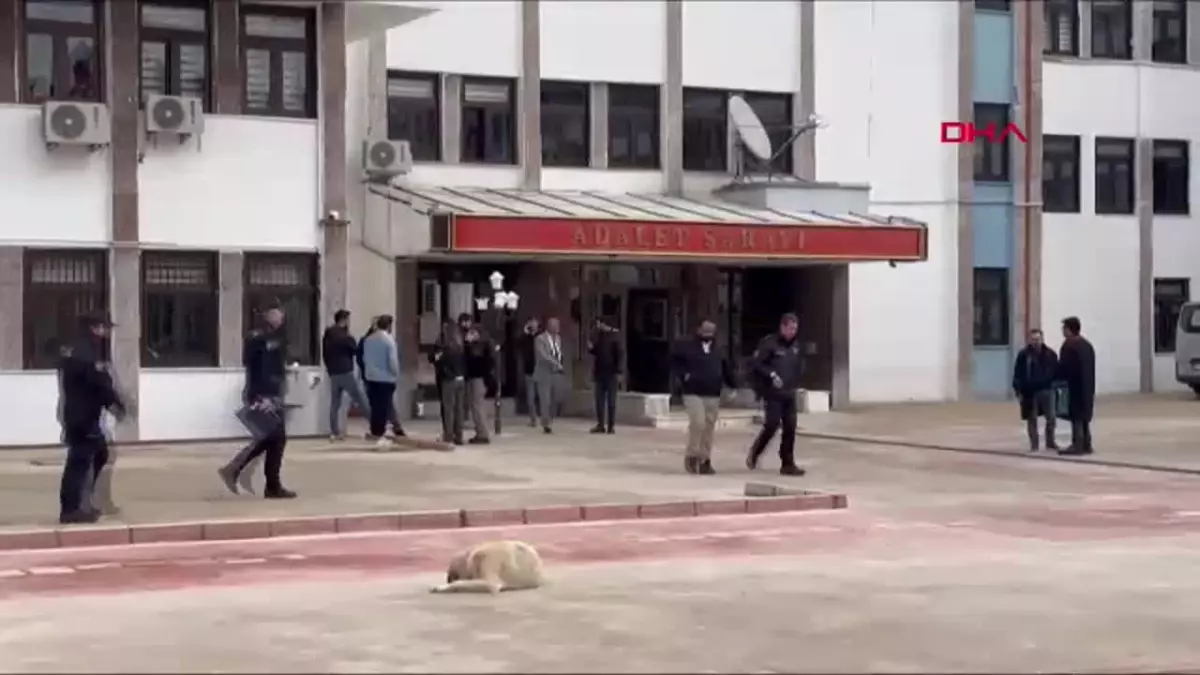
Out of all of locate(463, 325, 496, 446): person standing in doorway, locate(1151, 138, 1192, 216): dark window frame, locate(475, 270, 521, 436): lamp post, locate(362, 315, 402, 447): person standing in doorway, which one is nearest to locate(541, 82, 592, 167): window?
locate(475, 270, 521, 436): lamp post

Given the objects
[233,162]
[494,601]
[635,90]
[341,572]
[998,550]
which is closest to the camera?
[494,601]

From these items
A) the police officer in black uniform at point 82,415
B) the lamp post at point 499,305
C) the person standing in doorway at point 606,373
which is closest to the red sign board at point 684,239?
the person standing in doorway at point 606,373

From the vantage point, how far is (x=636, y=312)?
109 feet

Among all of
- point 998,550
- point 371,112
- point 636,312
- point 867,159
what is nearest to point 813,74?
point 867,159

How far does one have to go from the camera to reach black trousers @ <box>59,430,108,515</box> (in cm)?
1507

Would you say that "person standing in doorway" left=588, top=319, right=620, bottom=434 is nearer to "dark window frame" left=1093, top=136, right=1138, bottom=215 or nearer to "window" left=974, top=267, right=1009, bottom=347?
"window" left=974, top=267, right=1009, bottom=347

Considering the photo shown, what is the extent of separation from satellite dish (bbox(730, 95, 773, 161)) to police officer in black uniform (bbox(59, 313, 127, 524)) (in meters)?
18.6

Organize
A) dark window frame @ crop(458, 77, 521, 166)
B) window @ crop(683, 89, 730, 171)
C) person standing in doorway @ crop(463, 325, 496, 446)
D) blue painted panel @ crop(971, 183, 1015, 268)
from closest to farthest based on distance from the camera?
person standing in doorway @ crop(463, 325, 496, 446) → dark window frame @ crop(458, 77, 521, 166) → window @ crop(683, 89, 730, 171) → blue painted panel @ crop(971, 183, 1015, 268)

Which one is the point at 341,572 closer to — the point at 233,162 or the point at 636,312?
the point at 233,162

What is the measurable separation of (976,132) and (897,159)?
2.03m

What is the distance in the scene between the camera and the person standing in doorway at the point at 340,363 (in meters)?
24.7

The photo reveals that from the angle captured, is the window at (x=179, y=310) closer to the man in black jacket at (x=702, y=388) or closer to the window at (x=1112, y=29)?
the man in black jacket at (x=702, y=388)

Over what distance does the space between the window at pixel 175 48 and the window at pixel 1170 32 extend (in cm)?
2202

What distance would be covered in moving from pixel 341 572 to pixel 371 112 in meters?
17.9
